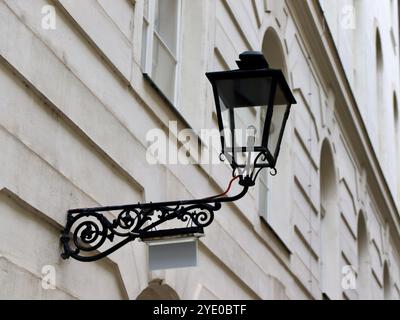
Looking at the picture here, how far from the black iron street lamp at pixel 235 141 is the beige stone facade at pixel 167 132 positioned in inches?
7.7

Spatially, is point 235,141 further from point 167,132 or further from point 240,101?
point 167,132

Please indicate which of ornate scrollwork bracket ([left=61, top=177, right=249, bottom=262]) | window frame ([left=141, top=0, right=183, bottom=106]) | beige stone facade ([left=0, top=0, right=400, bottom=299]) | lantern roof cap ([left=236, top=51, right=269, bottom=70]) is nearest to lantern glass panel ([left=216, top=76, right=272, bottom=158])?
→ lantern roof cap ([left=236, top=51, right=269, bottom=70])

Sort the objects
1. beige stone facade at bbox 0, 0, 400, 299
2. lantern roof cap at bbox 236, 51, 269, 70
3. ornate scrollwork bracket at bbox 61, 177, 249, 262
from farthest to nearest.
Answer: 1. ornate scrollwork bracket at bbox 61, 177, 249, 262
2. lantern roof cap at bbox 236, 51, 269, 70
3. beige stone facade at bbox 0, 0, 400, 299

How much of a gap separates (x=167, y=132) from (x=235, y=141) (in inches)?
84.2

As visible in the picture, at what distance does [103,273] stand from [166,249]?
708 millimetres

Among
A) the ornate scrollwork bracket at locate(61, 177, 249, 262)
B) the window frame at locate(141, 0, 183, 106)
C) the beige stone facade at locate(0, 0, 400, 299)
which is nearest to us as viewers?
the beige stone facade at locate(0, 0, 400, 299)

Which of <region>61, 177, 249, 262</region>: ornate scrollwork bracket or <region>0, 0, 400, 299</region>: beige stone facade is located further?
<region>61, 177, 249, 262</region>: ornate scrollwork bracket

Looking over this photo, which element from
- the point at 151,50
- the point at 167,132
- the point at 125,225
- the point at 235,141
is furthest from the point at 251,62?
the point at 151,50

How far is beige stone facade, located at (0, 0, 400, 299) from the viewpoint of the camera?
21.4 ft

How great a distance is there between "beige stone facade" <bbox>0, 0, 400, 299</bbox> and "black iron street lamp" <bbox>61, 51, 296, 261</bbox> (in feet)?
0.64

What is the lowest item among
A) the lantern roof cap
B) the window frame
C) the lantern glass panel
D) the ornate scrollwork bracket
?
the ornate scrollwork bracket

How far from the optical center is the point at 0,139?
6156 millimetres

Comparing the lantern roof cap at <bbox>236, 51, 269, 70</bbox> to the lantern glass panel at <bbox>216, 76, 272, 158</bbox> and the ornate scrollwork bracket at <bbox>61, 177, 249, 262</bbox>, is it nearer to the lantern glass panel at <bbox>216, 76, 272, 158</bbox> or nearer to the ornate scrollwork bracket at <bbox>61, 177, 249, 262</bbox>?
the lantern glass panel at <bbox>216, 76, 272, 158</bbox>
